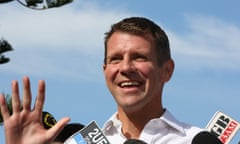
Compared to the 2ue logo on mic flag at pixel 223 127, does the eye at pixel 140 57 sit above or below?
above

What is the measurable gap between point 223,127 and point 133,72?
1058 mm

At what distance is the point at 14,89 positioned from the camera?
102 inches

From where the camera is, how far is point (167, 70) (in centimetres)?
300

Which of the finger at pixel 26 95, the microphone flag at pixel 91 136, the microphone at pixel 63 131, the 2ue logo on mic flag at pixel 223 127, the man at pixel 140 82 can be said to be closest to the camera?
the finger at pixel 26 95

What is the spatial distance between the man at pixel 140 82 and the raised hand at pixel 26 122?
1.13 ft

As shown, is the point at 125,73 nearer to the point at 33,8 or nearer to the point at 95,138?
the point at 95,138

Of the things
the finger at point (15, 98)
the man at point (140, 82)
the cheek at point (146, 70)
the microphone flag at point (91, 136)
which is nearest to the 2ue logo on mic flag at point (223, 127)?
the man at point (140, 82)

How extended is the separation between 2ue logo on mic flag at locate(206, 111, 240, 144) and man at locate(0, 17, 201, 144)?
2.04 ft

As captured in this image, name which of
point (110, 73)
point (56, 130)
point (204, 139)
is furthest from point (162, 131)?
point (56, 130)

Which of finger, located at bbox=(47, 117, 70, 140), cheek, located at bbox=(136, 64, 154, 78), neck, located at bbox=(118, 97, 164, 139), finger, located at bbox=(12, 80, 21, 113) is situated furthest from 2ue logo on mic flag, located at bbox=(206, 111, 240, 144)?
finger, located at bbox=(12, 80, 21, 113)

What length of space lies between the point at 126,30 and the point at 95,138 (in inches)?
19.6

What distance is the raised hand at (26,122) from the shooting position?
8.45ft

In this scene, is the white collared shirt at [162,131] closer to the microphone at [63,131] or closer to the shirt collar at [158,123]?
the shirt collar at [158,123]

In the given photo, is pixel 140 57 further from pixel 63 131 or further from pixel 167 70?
pixel 63 131
